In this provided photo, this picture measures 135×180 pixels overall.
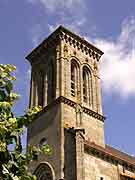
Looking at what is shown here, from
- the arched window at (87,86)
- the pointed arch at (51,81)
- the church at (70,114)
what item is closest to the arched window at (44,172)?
the church at (70,114)

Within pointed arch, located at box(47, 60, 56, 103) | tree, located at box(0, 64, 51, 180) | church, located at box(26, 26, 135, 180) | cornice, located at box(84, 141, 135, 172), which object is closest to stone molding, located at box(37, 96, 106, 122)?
church, located at box(26, 26, 135, 180)

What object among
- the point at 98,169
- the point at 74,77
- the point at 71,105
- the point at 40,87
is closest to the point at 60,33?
the point at 74,77

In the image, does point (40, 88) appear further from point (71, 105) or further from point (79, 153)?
point (79, 153)

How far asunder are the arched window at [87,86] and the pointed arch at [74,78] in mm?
1242

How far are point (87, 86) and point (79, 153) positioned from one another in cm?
1112

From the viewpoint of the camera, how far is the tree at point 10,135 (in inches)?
278

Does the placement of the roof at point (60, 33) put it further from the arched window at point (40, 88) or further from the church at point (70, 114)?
the arched window at point (40, 88)

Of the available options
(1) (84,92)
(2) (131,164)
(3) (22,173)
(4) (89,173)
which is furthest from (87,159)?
(3) (22,173)

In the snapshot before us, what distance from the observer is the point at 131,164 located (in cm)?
2959

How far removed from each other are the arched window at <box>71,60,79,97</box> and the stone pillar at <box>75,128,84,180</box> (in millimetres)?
6981

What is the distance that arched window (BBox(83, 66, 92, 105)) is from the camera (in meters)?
35.1

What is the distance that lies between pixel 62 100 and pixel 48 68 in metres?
5.80

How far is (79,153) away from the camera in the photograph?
26.2 meters

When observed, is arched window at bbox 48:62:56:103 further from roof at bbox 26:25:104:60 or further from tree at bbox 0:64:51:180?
tree at bbox 0:64:51:180
